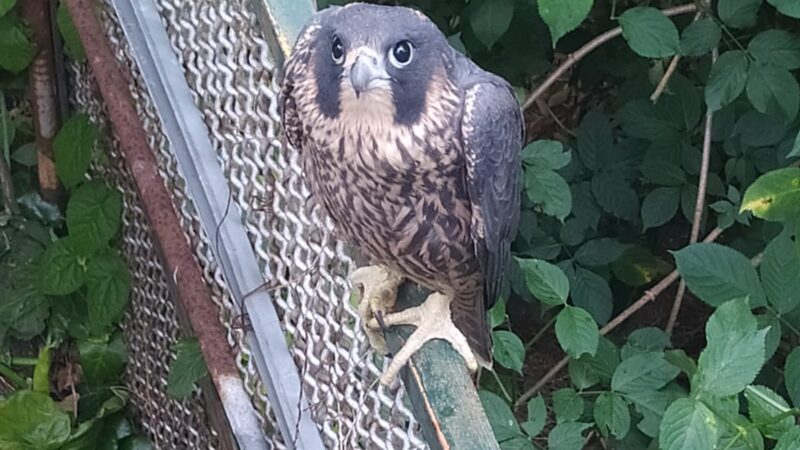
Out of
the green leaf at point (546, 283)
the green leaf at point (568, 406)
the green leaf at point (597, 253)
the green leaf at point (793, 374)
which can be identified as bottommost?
the green leaf at point (597, 253)

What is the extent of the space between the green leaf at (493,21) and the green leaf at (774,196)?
0.59 metres

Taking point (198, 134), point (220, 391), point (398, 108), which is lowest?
point (220, 391)

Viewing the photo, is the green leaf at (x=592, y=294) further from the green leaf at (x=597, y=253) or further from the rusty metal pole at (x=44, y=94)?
the rusty metal pole at (x=44, y=94)

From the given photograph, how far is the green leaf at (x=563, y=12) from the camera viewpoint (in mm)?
1528

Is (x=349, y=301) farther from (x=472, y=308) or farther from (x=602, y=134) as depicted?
(x=602, y=134)

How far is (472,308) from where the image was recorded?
173 cm

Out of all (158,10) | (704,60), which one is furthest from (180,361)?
(704,60)

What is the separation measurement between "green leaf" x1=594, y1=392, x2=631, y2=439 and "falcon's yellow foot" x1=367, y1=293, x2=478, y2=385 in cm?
39

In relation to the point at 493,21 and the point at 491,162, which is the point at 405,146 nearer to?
the point at 491,162

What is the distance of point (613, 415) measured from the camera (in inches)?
72.8

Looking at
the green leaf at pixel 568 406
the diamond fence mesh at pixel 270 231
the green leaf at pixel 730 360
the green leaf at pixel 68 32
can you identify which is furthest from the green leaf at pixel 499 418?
the green leaf at pixel 68 32

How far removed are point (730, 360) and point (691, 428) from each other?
100 mm

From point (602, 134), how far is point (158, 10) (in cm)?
106

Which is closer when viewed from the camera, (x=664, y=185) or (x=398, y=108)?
(x=398, y=108)
